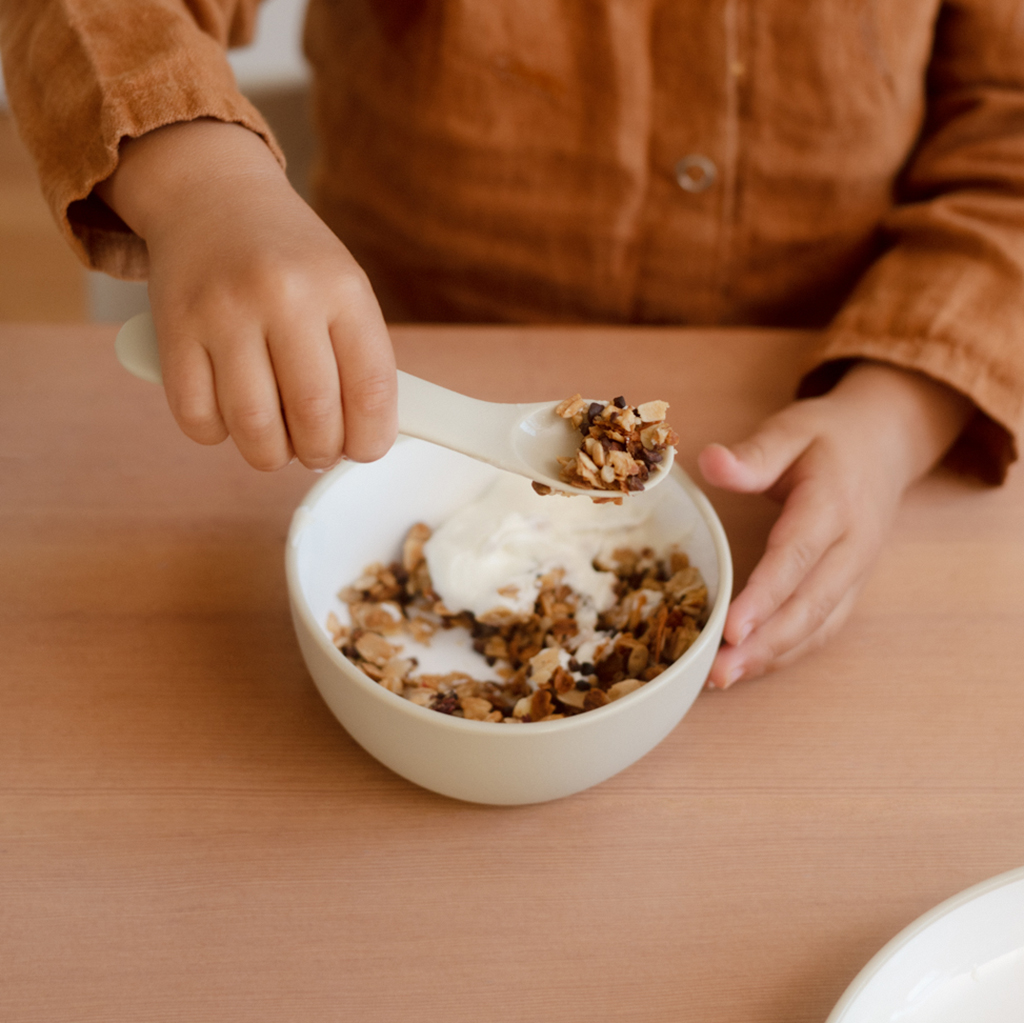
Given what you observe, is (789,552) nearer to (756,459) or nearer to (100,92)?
(756,459)

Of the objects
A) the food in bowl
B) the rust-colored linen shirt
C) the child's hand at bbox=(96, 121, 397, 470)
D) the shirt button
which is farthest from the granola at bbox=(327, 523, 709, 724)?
the shirt button

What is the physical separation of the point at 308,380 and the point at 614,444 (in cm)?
16

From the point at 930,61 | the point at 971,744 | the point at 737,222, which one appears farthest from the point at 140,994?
the point at 930,61

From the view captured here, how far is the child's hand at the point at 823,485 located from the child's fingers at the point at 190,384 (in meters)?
0.30

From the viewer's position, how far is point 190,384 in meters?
0.42

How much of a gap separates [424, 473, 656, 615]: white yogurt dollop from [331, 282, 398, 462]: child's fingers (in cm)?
12

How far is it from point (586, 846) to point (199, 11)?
0.63m

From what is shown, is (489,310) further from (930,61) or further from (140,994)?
(140,994)

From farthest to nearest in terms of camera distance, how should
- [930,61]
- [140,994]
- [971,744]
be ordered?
1. [930,61]
2. [971,744]
3. [140,994]

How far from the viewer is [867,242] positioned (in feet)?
2.79

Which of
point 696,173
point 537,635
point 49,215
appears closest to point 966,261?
point 696,173

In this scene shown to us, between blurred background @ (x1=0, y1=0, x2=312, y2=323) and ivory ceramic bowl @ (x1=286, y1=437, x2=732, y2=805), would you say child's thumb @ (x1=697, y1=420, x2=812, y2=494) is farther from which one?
blurred background @ (x1=0, y1=0, x2=312, y2=323)

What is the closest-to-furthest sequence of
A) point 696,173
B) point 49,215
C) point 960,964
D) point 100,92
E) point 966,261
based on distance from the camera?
point 960,964 < point 100,92 < point 966,261 < point 696,173 < point 49,215

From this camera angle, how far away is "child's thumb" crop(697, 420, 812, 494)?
22.0 inches
